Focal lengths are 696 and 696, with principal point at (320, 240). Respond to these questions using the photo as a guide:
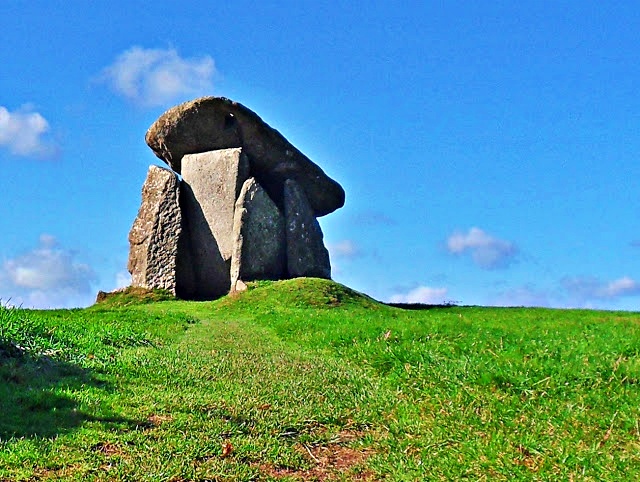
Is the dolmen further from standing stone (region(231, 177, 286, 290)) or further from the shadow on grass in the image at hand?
the shadow on grass

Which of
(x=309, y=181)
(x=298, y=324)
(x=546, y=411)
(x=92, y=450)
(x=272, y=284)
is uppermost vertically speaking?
(x=309, y=181)

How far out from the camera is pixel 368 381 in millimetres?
8523

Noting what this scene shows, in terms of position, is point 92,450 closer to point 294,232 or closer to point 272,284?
point 272,284

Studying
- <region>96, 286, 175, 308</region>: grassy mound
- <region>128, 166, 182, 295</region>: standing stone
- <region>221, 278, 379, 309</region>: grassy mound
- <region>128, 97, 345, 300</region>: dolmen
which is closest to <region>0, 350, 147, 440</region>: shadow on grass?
<region>221, 278, 379, 309</region>: grassy mound

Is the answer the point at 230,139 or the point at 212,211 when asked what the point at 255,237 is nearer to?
the point at 212,211

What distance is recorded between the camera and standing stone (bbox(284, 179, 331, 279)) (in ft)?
81.5

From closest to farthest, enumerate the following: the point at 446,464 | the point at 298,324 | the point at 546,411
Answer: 1. the point at 446,464
2. the point at 546,411
3. the point at 298,324

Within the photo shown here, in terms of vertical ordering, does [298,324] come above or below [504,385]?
above

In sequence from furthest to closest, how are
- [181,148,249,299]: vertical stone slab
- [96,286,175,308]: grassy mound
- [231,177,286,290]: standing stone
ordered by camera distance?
[181,148,249,299]: vertical stone slab
[231,177,286,290]: standing stone
[96,286,175,308]: grassy mound

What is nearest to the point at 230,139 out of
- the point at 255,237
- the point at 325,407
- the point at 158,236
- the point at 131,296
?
the point at 255,237

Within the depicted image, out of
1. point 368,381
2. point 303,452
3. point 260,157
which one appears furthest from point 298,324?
point 260,157

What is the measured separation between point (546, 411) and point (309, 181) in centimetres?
2079

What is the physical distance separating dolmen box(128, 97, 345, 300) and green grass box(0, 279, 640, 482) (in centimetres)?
1227

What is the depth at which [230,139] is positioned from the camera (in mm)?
25094
